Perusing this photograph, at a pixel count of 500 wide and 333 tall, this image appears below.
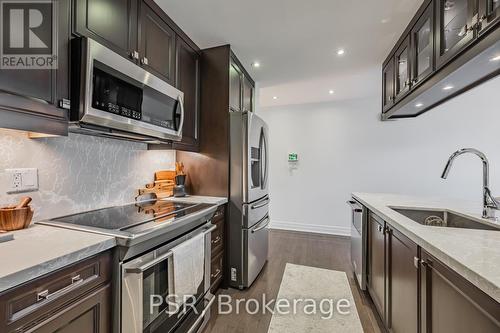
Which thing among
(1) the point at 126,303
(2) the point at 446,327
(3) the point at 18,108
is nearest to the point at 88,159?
(3) the point at 18,108

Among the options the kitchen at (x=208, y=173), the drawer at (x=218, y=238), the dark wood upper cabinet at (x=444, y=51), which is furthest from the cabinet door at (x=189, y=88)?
the dark wood upper cabinet at (x=444, y=51)

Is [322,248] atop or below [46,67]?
below

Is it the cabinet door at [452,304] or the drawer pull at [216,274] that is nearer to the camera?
the cabinet door at [452,304]

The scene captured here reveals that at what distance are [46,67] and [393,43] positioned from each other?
2.76 meters

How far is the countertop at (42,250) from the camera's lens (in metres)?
0.71

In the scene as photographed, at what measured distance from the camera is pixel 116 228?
3.84ft

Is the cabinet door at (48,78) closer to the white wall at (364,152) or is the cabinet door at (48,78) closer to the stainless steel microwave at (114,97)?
the stainless steel microwave at (114,97)

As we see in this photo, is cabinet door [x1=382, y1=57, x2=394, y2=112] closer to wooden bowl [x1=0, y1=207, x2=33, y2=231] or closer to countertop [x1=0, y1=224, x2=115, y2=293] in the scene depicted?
countertop [x1=0, y1=224, x2=115, y2=293]

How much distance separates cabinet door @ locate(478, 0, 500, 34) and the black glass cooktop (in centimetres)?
195

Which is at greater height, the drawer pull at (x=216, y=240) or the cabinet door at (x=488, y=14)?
the cabinet door at (x=488, y=14)

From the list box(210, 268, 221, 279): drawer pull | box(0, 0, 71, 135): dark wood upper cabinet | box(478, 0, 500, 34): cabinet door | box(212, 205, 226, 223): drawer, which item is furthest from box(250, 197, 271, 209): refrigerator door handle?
box(478, 0, 500, 34): cabinet door

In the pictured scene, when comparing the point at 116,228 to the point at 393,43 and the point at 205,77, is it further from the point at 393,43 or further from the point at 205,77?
the point at 393,43

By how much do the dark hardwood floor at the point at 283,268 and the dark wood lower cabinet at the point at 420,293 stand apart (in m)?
0.31

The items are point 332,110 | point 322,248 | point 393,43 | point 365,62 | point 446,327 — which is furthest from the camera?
point 332,110
